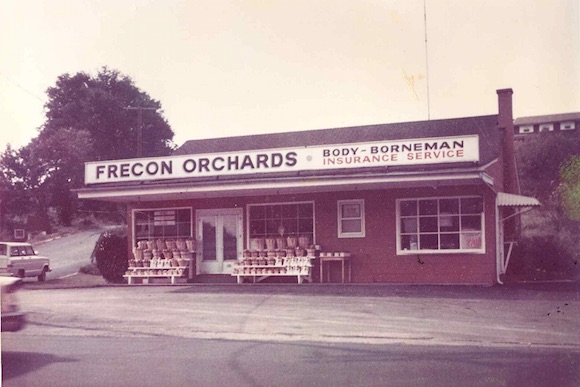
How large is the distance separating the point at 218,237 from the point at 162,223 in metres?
1.61

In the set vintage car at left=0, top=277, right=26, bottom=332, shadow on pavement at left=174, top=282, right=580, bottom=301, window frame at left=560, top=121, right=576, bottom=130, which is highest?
window frame at left=560, top=121, right=576, bottom=130

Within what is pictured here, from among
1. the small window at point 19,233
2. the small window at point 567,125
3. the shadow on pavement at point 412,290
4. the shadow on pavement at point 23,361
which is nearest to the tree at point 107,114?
the small window at point 19,233

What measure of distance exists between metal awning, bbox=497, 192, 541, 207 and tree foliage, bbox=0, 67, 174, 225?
25.7 ft

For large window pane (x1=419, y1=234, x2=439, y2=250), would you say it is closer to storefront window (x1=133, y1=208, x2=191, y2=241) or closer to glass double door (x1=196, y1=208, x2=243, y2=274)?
glass double door (x1=196, y1=208, x2=243, y2=274)

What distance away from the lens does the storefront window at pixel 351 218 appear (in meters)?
15.1

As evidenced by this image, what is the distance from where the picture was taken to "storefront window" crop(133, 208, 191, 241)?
16.3m

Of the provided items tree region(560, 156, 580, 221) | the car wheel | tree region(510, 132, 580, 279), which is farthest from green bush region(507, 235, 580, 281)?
the car wheel

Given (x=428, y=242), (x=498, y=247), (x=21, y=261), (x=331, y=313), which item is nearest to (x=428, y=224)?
(x=428, y=242)

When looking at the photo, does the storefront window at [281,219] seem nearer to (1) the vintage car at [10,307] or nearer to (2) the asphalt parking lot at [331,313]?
(2) the asphalt parking lot at [331,313]

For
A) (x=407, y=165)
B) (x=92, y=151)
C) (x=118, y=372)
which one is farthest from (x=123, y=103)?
(x=118, y=372)

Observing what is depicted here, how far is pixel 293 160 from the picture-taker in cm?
1458

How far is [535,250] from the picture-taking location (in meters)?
15.2

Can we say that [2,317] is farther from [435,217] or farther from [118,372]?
[435,217]

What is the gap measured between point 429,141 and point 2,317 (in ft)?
31.0
